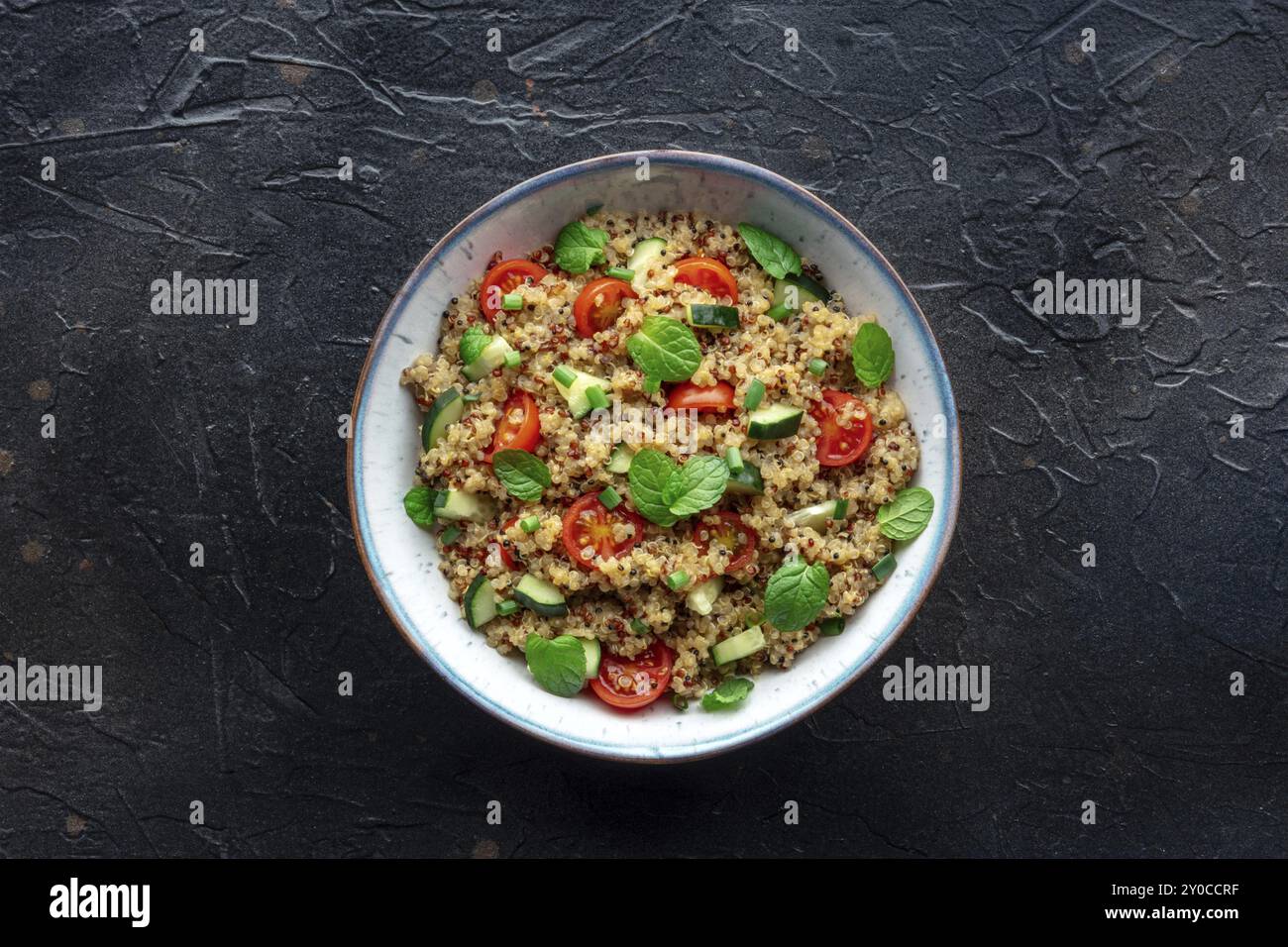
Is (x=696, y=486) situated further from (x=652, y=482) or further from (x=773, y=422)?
(x=773, y=422)

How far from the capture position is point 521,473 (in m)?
2.88

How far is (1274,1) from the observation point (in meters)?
3.65

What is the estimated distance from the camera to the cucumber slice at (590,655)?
2.93 meters

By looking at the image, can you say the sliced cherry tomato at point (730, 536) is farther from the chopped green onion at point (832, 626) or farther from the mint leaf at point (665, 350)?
the mint leaf at point (665, 350)

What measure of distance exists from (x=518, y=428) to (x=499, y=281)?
48cm

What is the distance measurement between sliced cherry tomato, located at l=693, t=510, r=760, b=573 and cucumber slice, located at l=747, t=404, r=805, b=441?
27cm

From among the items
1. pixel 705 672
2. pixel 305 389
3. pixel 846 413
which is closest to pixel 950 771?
pixel 705 672

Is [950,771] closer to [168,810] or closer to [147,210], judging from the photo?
[168,810]

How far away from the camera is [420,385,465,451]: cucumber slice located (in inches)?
116

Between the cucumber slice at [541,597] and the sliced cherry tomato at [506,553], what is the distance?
61mm

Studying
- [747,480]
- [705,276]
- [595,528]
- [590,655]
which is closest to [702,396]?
[747,480]

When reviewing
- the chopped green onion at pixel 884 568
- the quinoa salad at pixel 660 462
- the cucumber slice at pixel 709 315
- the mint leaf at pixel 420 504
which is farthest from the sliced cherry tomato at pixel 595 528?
the chopped green onion at pixel 884 568

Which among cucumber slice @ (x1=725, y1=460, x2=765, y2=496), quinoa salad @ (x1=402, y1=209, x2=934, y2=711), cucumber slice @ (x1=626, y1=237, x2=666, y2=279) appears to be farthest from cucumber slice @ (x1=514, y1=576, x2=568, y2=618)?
cucumber slice @ (x1=626, y1=237, x2=666, y2=279)

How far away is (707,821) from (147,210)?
3.07m
